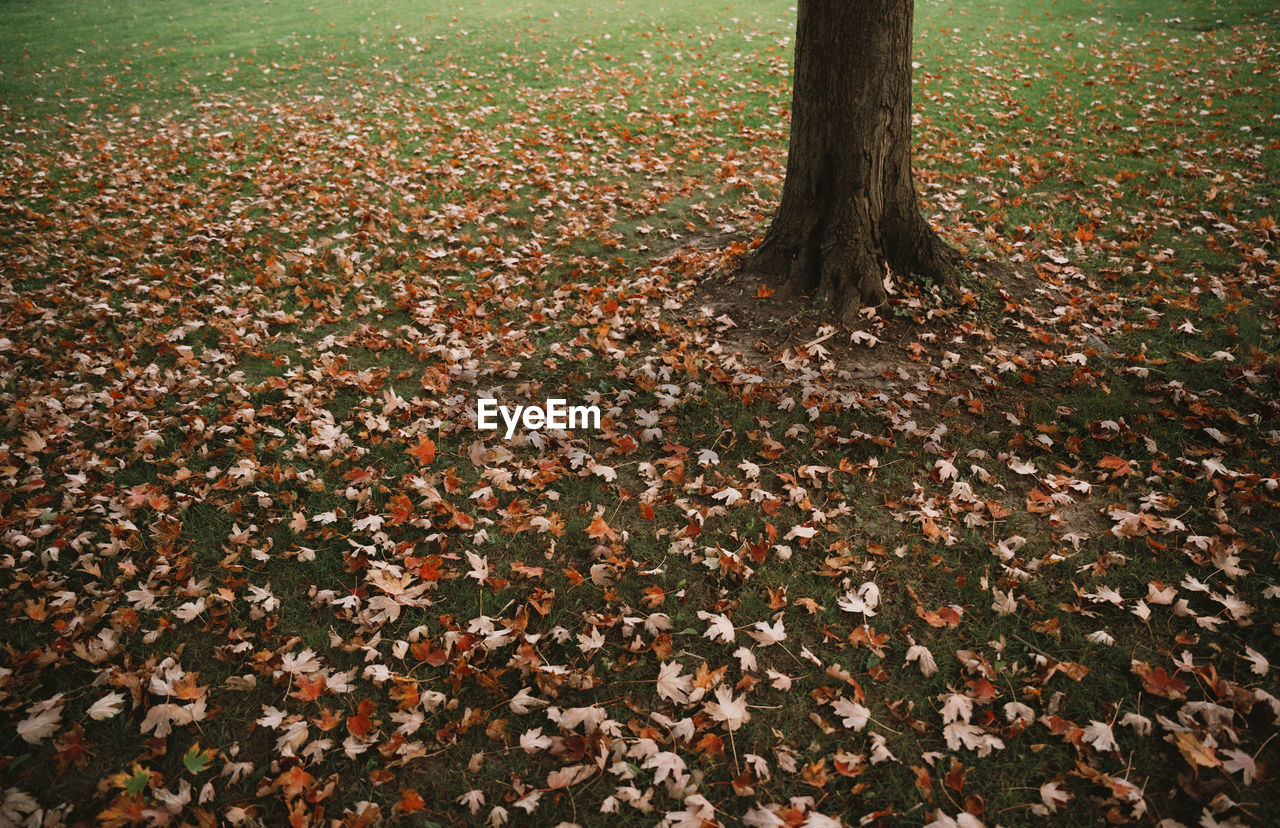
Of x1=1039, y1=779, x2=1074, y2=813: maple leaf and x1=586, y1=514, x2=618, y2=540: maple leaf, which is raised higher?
x1=586, y1=514, x2=618, y2=540: maple leaf

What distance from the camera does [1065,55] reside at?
12.1 meters

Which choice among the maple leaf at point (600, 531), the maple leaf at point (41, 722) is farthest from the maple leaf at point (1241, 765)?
the maple leaf at point (41, 722)

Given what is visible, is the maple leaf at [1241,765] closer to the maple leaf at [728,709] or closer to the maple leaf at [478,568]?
the maple leaf at [728,709]

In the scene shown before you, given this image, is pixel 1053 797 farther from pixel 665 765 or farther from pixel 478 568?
pixel 478 568

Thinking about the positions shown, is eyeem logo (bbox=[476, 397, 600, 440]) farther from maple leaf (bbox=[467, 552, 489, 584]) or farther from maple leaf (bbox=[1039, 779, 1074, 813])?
maple leaf (bbox=[1039, 779, 1074, 813])

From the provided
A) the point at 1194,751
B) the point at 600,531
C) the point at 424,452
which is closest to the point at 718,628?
the point at 600,531

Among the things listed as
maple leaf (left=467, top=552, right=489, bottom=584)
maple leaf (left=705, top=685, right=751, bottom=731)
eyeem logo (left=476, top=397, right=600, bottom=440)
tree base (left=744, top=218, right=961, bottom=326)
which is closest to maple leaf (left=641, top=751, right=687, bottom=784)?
maple leaf (left=705, top=685, right=751, bottom=731)

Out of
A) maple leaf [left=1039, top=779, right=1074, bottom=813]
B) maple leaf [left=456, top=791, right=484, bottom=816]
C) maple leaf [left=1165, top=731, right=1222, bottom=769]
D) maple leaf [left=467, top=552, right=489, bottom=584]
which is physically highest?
maple leaf [left=467, top=552, right=489, bottom=584]

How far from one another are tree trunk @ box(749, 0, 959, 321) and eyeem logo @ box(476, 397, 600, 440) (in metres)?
2.19

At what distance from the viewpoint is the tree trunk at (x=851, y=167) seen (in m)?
4.84

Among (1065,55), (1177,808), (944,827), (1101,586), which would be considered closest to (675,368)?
(1101,586)

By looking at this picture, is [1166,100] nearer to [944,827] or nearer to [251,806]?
[944,827]

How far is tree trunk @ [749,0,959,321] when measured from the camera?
4844mm

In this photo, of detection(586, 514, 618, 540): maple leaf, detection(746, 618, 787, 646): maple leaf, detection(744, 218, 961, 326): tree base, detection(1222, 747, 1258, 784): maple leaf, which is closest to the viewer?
detection(1222, 747, 1258, 784): maple leaf
